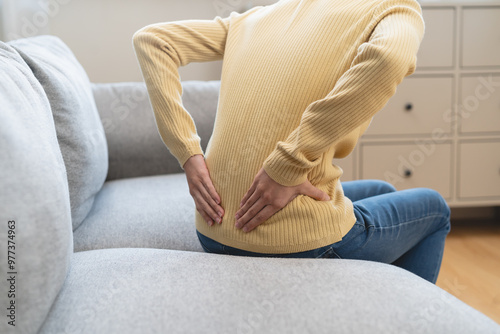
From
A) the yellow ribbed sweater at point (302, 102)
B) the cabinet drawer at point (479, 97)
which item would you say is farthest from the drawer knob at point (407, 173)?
the yellow ribbed sweater at point (302, 102)

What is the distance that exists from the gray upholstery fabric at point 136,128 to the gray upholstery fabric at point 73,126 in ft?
1.55

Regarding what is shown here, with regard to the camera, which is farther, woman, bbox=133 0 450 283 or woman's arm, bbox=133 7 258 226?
woman's arm, bbox=133 7 258 226

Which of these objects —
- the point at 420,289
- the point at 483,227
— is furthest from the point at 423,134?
the point at 420,289

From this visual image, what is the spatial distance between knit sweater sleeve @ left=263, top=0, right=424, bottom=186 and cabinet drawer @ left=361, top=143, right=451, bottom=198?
152 centimetres

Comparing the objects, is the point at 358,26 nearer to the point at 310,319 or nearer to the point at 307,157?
the point at 307,157

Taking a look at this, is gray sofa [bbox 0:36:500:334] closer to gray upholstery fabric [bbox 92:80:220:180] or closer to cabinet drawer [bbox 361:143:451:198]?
gray upholstery fabric [bbox 92:80:220:180]

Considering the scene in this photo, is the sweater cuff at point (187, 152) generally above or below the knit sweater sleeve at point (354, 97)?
below

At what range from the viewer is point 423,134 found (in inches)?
86.3

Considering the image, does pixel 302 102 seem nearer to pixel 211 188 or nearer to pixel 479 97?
pixel 211 188

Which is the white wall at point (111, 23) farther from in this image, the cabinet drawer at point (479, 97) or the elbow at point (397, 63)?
the elbow at point (397, 63)

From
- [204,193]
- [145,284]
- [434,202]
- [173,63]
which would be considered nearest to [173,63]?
[173,63]

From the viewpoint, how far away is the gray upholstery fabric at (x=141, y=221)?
1068mm

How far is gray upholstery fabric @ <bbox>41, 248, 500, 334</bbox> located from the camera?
536 mm

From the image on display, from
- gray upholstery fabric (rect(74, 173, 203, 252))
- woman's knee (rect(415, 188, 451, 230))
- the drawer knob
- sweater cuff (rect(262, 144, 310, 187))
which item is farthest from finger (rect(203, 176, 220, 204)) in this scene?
the drawer knob
